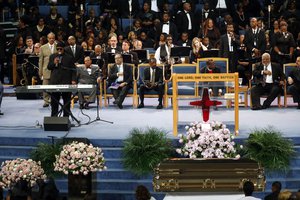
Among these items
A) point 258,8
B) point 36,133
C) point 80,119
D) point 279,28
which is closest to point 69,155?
point 36,133

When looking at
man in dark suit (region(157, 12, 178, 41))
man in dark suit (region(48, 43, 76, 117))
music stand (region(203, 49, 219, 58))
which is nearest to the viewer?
man in dark suit (region(48, 43, 76, 117))

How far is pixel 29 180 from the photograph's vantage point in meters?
15.7

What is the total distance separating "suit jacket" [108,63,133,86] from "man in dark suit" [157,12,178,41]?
4383 millimetres

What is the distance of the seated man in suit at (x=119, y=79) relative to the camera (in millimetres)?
21016

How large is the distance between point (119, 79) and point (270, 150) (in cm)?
561

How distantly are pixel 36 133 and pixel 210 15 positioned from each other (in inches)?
378

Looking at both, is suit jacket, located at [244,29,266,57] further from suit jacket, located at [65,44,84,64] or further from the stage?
suit jacket, located at [65,44,84,64]

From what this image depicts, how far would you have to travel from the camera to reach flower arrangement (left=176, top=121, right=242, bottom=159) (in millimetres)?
16141

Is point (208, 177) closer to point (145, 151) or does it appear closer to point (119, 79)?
point (145, 151)

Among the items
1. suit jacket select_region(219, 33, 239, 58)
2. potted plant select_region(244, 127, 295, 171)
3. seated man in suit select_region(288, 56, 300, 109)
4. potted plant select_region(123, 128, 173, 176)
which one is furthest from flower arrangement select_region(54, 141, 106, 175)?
suit jacket select_region(219, 33, 239, 58)

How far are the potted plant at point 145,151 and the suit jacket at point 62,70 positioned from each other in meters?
3.08

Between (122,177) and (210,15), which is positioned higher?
(210,15)

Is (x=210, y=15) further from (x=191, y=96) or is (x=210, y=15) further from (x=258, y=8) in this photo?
(x=191, y=96)

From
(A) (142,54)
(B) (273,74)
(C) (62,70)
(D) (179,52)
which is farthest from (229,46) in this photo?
(C) (62,70)
